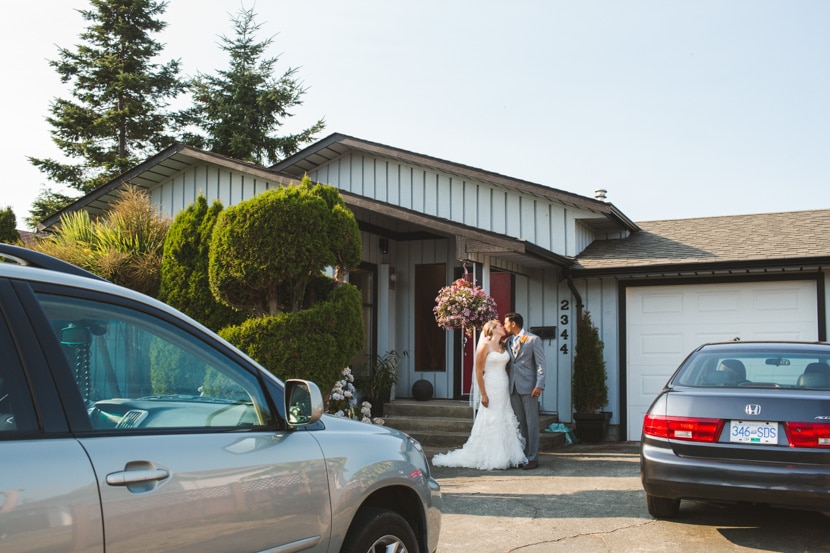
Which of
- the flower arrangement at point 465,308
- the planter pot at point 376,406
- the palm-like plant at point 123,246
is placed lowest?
the planter pot at point 376,406

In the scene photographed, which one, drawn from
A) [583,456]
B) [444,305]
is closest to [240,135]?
[444,305]

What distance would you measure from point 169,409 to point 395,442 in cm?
133

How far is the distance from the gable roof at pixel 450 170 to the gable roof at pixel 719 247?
550 millimetres

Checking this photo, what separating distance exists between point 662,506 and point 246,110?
26061 mm

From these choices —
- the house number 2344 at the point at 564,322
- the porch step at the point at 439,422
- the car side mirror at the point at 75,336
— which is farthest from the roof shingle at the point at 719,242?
the car side mirror at the point at 75,336

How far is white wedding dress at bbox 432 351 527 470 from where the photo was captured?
10039 mm

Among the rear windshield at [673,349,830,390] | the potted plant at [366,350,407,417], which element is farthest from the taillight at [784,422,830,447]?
the potted plant at [366,350,407,417]

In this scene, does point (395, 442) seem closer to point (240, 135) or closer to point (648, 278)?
point (648, 278)

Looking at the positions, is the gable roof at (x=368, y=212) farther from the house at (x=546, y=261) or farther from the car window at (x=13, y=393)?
the car window at (x=13, y=393)

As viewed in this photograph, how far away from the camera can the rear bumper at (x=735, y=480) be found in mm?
5461

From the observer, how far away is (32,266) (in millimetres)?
2779

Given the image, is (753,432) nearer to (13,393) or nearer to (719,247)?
(13,393)

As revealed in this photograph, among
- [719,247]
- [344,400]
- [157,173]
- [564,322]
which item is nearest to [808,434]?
[344,400]

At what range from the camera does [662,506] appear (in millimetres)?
6656
